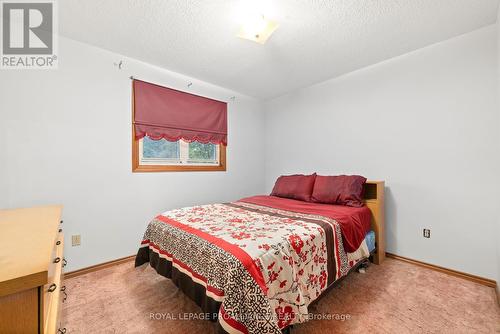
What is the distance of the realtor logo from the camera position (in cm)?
179

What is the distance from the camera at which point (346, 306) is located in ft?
5.48

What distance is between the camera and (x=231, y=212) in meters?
2.15

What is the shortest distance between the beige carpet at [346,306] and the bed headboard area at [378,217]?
0.90 ft

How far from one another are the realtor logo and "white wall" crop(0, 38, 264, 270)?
88mm

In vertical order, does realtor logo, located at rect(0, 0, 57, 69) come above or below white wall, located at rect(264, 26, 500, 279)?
above

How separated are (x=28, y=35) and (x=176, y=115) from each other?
1.50 meters

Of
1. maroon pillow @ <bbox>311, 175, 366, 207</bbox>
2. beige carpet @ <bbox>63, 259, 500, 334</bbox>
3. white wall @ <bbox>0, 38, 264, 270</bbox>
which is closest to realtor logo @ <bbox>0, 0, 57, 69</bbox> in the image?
white wall @ <bbox>0, 38, 264, 270</bbox>

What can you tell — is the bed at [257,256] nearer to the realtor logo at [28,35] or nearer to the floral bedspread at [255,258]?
the floral bedspread at [255,258]

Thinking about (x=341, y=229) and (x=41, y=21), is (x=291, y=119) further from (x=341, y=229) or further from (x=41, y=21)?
(x=41, y=21)

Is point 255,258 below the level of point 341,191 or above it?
below

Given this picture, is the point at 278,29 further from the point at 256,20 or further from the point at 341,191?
the point at 341,191

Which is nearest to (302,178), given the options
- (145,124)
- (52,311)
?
(145,124)

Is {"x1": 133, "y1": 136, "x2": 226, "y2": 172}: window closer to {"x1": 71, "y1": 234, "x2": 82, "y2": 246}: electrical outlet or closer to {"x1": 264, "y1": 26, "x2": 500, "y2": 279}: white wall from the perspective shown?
{"x1": 71, "y1": 234, "x2": 82, "y2": 246}: electrical outlet

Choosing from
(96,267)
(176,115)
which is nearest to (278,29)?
(176,115)
